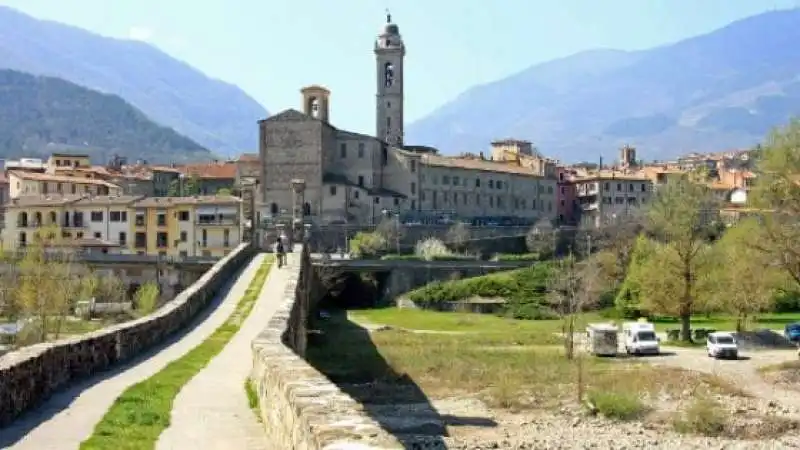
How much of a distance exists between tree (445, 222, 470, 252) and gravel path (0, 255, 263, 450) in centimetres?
9307

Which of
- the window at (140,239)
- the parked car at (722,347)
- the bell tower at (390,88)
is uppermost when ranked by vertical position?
the bell tower at (390,88)

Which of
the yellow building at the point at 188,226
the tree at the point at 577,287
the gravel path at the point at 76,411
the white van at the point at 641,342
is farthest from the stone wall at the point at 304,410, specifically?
the yellow building at the point at 188,226

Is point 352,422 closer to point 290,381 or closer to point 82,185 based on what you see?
point 290,381

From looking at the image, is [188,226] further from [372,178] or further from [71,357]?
[71,357]

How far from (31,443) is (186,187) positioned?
13383 centimetres

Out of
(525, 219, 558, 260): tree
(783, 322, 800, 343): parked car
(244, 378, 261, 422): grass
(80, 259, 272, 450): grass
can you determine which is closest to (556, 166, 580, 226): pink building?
(525, 219, 558, 260): tree

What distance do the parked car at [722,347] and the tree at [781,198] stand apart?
4243 millimetres

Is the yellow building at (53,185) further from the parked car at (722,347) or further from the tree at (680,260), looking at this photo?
the parked car at (722,347)

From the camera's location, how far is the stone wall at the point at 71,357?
15406 millimetres

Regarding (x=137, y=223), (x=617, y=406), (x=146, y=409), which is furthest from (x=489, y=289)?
(x=146, y=409)

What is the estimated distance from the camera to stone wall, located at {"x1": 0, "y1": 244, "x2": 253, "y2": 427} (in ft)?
50.5

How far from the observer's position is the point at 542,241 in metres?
119

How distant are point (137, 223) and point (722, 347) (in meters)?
65.5

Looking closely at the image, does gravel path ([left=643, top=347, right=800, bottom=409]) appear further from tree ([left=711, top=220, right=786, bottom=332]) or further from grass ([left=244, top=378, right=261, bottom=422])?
grass ([left=244, top=378, right=261, bottom=422])
